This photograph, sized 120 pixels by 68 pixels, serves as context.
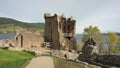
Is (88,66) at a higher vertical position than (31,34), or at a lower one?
lower

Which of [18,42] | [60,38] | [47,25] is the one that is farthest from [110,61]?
[47,25]

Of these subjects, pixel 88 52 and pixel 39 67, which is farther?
pixel 88 52

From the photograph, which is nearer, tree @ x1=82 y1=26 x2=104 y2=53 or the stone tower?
the stone tower

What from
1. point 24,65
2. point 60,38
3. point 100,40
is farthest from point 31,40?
point 24,65

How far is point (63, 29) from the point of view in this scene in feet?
250

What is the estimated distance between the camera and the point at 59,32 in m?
71.2

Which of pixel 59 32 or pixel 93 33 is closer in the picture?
pixel 59 32

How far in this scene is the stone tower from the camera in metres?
71.0

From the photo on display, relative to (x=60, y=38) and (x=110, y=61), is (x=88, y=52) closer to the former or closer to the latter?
(x=110, y=61)

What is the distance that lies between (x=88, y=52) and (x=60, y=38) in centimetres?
3562

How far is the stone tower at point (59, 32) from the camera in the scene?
7101 centimetres

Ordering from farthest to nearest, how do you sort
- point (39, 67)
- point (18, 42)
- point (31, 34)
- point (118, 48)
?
point (118, 48) → point (31, 34) → point (18, 42) → point (39, 67)

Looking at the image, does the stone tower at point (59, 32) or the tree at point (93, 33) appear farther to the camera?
the tree at point (93, 33)

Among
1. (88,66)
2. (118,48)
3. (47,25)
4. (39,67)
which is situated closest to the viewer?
(39,67)
